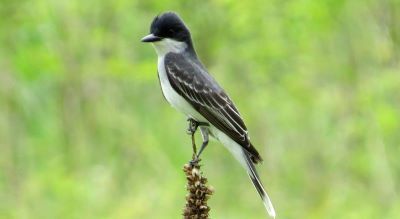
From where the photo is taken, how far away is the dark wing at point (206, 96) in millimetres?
6715

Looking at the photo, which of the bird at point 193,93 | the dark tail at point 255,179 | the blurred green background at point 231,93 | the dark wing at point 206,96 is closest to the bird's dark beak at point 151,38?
the bird at point 193,93

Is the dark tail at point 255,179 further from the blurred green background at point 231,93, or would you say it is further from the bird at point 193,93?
the blurred green background at point 231,93

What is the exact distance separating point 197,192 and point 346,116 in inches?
297

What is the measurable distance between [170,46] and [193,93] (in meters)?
0.49

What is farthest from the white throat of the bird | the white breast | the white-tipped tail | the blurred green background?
the blurred green background

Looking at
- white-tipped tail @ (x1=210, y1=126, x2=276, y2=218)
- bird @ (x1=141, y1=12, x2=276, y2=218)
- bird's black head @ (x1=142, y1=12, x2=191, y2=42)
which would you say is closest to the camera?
white-tipped tail @ (x1=210, y1=126, x2=276, y2=218)

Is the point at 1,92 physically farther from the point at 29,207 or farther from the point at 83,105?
the point at 29,207

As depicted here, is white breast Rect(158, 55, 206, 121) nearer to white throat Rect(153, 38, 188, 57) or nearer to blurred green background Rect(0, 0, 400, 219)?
white throat Rect(153, 38, 188, 57)

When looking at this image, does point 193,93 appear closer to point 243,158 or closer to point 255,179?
point 243,158

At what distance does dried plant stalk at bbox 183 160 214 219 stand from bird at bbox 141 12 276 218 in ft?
4.20

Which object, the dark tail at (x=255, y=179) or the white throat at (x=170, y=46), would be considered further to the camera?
the white throat at (x=170, y=46)

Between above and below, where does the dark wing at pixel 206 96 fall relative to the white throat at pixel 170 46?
below

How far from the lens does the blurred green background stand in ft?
A: 35.9

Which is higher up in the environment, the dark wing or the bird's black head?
the bird's black head
